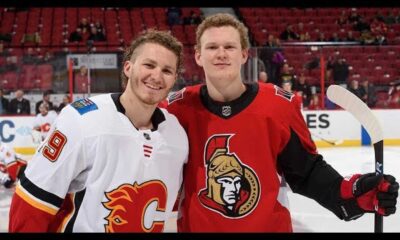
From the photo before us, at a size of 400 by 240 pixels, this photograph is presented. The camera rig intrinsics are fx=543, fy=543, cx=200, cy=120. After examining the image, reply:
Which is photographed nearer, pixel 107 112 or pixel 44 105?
pixel 107 112

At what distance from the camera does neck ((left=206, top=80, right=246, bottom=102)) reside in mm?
1807

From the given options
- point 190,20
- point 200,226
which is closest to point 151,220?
point 200,226

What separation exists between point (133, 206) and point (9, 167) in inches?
155

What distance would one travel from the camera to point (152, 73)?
1.59 meters

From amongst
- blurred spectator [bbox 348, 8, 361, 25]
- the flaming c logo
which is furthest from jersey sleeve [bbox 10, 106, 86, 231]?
blurred spectator [bbox 348, 8, 361, 25]

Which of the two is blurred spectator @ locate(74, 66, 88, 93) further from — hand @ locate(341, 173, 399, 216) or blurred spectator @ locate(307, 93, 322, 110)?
hand @ locate(341, 173, 399, 216)

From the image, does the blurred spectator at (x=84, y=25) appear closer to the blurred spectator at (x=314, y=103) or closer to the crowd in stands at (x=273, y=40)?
the crowd in stands at (x=273, y=40)

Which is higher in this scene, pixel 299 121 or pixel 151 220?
pixel 299 121

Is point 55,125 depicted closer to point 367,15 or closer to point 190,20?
point 190,20

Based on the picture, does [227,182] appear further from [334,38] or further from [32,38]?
[334,38]

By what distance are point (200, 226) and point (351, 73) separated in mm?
6686

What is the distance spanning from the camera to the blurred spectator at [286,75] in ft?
25.4

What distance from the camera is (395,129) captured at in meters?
8.15

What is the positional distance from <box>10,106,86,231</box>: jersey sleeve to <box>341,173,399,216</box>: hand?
85cm
